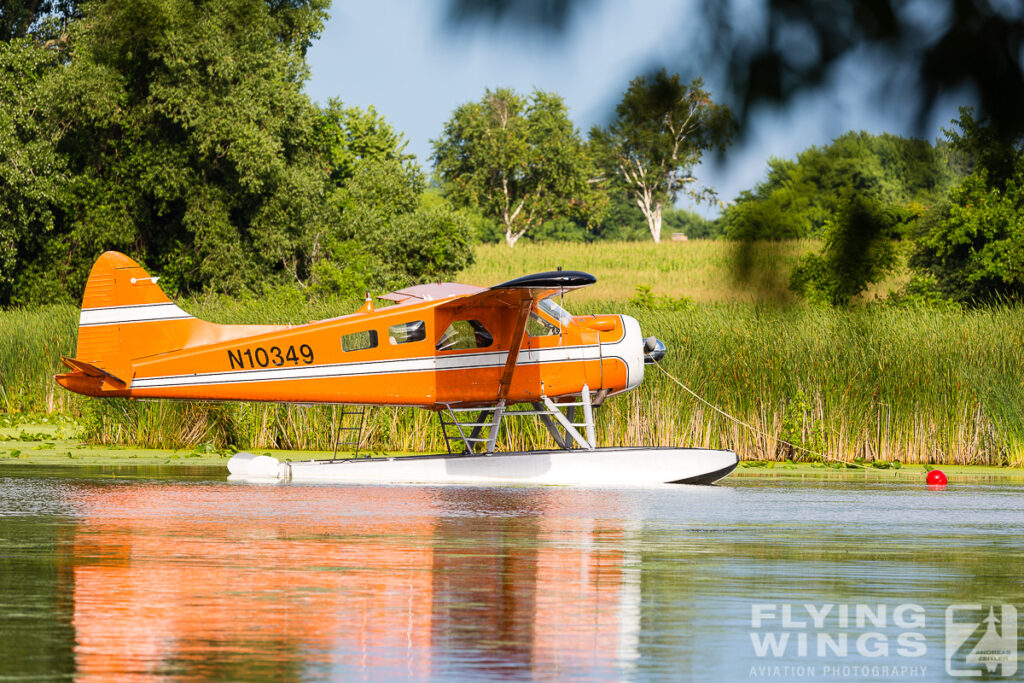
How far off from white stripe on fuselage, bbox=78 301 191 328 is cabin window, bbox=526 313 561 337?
4297 millimetres

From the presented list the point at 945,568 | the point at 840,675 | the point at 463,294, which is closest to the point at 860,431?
the point at 463,294

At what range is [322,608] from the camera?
679 cm

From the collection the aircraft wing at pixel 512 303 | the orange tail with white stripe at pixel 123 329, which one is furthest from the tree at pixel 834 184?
the orange tail with white stripe at pixel 123 329

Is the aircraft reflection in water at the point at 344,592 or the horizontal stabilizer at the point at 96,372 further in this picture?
the horizontal stabilizer at the point at 96,372

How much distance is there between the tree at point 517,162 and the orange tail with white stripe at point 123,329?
1271 cm

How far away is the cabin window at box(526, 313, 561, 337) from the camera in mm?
16281

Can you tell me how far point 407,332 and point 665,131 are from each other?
13.5 m

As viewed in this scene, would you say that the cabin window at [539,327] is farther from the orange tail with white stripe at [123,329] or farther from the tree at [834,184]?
the tree at [834,184]

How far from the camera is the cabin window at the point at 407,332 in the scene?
52.4ft

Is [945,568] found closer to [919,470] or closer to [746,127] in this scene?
[746,127]

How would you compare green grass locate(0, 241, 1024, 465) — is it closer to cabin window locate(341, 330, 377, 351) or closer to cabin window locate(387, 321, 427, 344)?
cabin window locate(387, 321, 427, 344)

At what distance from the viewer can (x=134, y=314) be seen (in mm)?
16656

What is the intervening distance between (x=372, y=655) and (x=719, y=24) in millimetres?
3860

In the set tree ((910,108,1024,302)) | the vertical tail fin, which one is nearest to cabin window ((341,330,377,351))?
the vertical tail fin
